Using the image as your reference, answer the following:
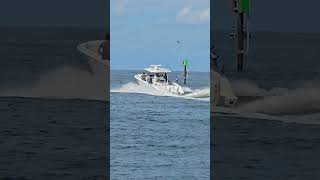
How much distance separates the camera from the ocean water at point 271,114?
250 inches

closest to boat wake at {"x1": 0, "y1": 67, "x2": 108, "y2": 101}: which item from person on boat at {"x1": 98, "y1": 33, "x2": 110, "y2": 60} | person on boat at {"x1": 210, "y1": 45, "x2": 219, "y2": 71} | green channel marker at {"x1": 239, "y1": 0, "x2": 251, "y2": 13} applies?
person on boat at {"x1": 98, "y1": 33, "x2": 110, "y2": 60}

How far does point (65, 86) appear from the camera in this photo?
6.45 m

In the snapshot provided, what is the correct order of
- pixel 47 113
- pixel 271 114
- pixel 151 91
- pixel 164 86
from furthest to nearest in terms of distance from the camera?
pixel 164 86 → pixel 151 91 → pixel 271 114 → pixel 47 113

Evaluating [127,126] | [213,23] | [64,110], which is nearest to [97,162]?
[64,110]

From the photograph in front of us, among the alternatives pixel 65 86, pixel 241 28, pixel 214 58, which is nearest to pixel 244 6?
pixel 241 28

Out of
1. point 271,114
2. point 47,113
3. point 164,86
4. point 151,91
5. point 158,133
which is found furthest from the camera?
point 164,86

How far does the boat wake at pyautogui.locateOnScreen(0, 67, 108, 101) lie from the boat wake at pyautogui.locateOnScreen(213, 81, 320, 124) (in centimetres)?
120

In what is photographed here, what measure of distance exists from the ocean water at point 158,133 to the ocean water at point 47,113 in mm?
2109

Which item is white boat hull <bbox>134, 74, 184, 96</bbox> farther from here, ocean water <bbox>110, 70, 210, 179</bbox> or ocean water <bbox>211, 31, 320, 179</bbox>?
ocean water <bbox>211, 31, 320, 179</bbox>

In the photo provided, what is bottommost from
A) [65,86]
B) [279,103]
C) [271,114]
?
[271,114]

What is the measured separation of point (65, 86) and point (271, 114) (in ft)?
6.67

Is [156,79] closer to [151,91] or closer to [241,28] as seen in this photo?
[151,91]

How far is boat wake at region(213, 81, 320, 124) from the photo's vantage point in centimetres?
638

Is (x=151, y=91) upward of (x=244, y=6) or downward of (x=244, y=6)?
downward
